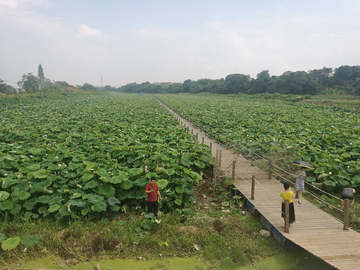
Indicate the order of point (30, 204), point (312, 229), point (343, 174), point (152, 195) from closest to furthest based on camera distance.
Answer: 1. point (312, 229)
2. point (30, 204)
3. point (152, 195)
4. point (343, 174)

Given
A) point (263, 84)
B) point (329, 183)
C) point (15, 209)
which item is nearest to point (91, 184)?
point (15, 209)

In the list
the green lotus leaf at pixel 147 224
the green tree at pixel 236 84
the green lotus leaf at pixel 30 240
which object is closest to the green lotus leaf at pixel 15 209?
the green lotus leaf at pixel 30 240

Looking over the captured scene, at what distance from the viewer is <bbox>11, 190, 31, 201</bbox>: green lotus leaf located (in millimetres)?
4605

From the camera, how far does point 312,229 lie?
4.25 m

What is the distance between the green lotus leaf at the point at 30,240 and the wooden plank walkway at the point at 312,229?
14.0ft

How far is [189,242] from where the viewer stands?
4.35 m

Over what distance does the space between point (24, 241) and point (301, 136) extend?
1052cm

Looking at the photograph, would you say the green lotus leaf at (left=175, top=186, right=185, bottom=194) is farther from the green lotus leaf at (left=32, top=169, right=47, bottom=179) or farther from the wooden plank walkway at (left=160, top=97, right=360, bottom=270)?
the green lotus leaf at (left=32, top=169, right=47, bottom=179)

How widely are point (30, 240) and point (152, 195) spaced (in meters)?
2.24

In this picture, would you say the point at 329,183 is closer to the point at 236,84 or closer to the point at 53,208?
the point at 53,208

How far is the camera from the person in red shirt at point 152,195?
15.7 feet

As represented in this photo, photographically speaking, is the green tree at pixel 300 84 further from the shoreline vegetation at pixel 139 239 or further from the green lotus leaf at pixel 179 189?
the green lotus leaf at pixel 179 189

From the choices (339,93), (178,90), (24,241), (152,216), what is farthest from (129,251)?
(178,90)

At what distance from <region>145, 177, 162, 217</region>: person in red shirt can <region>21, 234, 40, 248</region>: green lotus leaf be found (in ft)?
6.72
